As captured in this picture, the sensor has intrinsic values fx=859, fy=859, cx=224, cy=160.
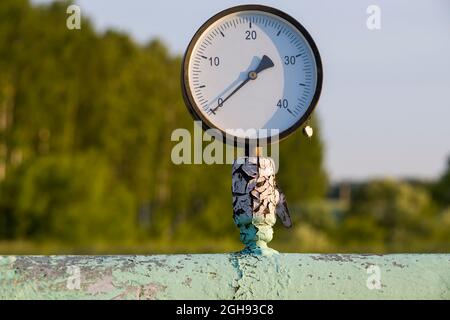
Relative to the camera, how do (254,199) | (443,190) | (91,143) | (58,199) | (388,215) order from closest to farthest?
(254,199) → (58,199) → (91,143) → (388,215) → (443,190)

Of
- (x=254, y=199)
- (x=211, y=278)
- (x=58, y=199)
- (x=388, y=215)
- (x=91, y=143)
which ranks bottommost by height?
(x=211, y=278)

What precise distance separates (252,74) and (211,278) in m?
0.76

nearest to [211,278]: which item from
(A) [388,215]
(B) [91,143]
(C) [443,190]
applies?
(B) [91,143]

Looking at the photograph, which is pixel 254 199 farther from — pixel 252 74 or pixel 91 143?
pixel 91 143

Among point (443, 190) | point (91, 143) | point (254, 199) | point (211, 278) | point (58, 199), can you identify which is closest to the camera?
point (211, 278)

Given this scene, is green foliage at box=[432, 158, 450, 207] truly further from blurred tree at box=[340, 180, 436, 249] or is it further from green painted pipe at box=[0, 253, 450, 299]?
green painted pipe at box=[0, 253, 450, 299]

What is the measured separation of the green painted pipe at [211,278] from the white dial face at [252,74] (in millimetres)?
506

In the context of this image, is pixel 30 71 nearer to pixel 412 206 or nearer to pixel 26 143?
pixel 26 143

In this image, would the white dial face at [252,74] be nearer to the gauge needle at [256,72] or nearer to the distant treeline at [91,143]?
the gauge needle at [256,72]

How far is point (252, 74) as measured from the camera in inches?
123

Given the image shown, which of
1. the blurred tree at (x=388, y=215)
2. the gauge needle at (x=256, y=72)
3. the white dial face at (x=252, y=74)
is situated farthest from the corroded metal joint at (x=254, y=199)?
→ the blurred tree at (x=388, y=215)

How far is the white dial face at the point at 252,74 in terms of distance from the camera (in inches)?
123

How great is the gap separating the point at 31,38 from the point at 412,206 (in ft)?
37.3

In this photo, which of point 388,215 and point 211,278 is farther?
point 388,215
